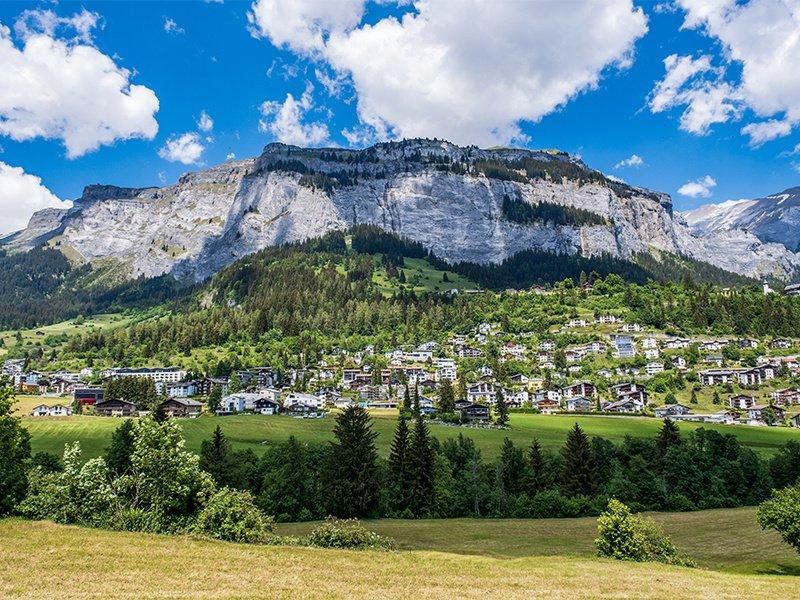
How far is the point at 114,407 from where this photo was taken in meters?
130

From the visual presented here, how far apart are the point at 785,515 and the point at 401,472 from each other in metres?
37.6

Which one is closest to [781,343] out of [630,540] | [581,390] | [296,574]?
[581,390]

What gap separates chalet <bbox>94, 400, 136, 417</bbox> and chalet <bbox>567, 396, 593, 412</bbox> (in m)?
102

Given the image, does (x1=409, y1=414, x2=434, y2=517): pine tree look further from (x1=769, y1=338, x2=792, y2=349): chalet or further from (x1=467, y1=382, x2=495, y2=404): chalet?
(x1=769, y1=338, x2=792, y2=349): chalet

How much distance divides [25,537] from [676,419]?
120813 millimetres

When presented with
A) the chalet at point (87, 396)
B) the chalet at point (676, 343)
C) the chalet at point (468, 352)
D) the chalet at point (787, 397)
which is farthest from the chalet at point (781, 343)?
the chalet at point (87, 396)

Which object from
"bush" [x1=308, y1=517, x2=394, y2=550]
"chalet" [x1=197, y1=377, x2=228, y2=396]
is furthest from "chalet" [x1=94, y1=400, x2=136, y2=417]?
"bush" [x1=308, y1=517, x2=394, y2=550]

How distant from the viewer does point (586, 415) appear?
12406 cm

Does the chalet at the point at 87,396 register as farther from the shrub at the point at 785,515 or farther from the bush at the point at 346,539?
the shrub at the point at 785,515

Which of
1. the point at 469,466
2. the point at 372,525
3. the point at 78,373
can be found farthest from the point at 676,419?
the point at 78,373

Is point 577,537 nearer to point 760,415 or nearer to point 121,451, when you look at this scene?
point 121,451

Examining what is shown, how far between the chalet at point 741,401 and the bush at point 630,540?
353 ft

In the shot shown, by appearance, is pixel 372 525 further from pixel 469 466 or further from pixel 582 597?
pixel 582 597

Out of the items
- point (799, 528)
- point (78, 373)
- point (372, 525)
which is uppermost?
point (78, 373)
